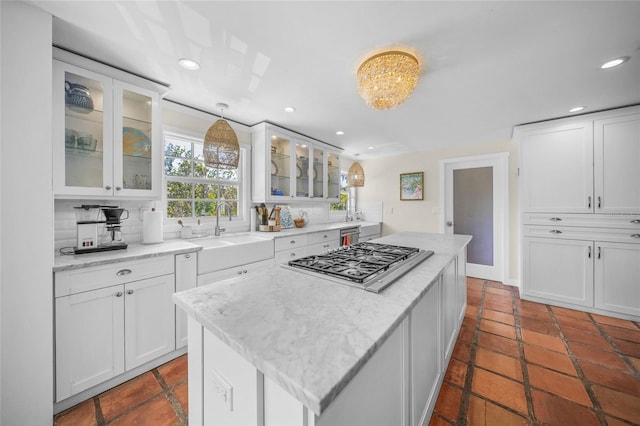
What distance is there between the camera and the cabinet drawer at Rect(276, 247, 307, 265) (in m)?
2.88

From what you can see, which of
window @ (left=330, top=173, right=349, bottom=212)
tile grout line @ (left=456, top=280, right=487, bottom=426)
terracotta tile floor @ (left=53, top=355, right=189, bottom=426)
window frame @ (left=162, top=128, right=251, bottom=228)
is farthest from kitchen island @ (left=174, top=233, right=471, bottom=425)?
window @ (left=330, top=173, right=349, bottom=212)

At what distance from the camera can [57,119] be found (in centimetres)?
165

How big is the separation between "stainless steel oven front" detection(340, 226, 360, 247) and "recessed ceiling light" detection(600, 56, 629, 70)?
10.1 feet

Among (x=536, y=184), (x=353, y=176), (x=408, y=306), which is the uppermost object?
(x=353, y=176)

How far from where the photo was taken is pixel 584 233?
2.89m

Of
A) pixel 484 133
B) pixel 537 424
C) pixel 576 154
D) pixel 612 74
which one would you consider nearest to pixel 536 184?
pixel 576 154

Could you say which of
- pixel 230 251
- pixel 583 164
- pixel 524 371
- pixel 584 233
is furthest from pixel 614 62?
pixel 230 251

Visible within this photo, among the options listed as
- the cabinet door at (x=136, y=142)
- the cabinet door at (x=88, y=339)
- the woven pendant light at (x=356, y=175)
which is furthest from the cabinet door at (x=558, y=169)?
the cabinet door at (x=88, y=339)

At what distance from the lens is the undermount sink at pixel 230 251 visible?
2.17 metres

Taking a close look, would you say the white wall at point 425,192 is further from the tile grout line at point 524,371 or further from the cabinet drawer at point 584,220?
the tile grout line at point 524,371

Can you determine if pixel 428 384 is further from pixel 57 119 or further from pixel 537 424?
pixel 57 119

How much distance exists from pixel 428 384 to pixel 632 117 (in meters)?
3.64

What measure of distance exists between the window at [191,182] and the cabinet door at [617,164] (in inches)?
174

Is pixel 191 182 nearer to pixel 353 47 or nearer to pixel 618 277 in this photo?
pixel 353 47
